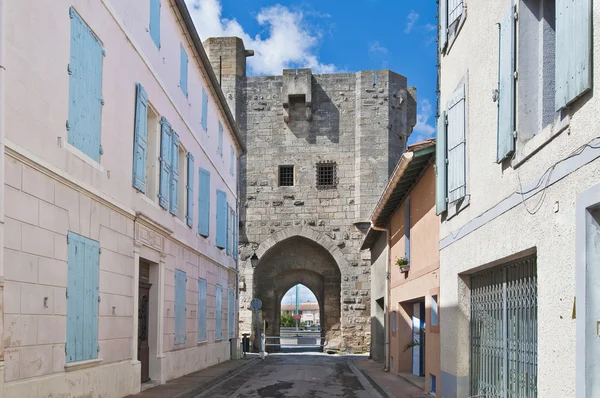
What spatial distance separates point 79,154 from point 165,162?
504 centimetres

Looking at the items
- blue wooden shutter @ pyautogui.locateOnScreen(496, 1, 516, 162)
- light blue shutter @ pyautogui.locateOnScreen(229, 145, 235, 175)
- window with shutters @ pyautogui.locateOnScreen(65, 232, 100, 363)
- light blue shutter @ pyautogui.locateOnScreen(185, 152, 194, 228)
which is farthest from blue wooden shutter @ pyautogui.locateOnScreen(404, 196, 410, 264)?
light blue shutter @ pyautogui.locateOnScreen(229, 145, 235, 175)

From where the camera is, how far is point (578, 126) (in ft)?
17.9

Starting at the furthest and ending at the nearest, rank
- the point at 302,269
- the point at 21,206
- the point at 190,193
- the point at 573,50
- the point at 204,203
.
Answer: the point at 302,269 → the point at 204,203 → the point at 190,193 → the point at 21,206 → the point at 573,50

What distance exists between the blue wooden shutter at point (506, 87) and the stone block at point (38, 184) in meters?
5.05

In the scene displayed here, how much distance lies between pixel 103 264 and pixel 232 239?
14.5 m

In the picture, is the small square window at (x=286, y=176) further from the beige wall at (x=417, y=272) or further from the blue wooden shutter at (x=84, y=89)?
the blue wooden shutter at (x=84, y=89)

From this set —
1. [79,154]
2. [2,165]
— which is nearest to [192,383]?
[79,154]

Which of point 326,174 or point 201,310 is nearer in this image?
point 201,310

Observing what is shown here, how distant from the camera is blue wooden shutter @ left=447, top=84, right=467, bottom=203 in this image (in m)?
9.35

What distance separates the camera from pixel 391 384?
14.5m

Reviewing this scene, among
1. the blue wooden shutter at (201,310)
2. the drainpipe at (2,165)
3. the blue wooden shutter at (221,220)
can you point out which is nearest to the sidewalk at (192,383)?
the blue wooden shutter at (201,310)

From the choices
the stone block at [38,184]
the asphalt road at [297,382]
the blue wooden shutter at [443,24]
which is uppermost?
the blue wooden shutter at [443,24]

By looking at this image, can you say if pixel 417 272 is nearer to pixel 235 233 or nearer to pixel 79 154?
pixel 79 154

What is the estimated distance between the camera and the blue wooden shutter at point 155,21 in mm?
13578
